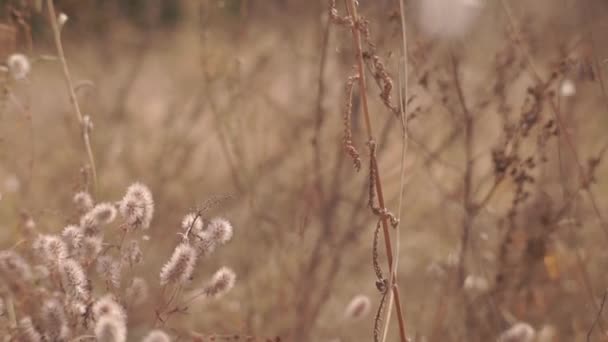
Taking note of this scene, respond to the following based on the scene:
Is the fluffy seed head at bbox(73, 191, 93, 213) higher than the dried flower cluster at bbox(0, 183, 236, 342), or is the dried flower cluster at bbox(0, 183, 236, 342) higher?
the fluffy seed head at bbox(73, 191, 93, 213)

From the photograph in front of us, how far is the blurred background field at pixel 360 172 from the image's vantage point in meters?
2.13

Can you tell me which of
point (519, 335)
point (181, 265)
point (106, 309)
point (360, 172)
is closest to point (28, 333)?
point (106, 309)

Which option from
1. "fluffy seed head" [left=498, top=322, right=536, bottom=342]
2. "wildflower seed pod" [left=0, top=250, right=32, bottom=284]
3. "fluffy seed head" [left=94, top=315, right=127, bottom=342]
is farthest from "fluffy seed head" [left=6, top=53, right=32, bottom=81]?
"fluffy seed head" [left=498, top=322, right=536, bottom=342]

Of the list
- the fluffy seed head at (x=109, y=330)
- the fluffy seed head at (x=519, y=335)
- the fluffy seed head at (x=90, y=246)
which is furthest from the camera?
the fluffy seed head at (x=519, y=335)

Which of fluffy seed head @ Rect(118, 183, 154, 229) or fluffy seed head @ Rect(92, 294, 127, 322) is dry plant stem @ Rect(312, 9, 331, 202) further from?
fluffy seed head @ Rect(92, 294, 127, 322)

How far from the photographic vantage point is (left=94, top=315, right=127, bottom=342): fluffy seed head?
1164 millimetres

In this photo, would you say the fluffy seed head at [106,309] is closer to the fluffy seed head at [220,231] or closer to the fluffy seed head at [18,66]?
the fluffy seed head at [220,231]

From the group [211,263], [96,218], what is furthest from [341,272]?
[96,218]

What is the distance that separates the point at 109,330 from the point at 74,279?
Answer: 6.2 inches

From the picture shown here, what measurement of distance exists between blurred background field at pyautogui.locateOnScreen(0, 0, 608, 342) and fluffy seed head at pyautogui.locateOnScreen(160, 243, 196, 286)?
0.38 feet

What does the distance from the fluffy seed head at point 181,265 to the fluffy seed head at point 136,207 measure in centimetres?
9

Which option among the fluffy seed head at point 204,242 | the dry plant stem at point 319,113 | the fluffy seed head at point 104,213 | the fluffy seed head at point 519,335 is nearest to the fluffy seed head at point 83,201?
the fluffy seed head at point 104,213

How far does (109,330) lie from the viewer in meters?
1.17

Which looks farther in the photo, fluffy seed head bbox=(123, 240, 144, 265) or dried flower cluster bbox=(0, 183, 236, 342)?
fluffy seed head bbox=(123, 240, 144, 265)
